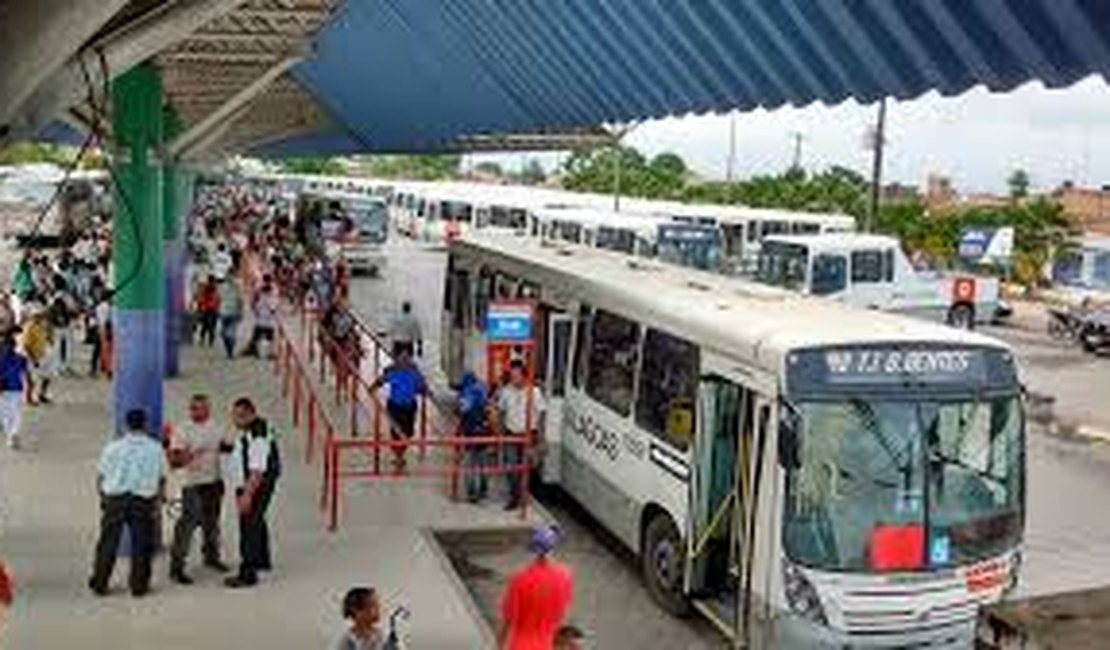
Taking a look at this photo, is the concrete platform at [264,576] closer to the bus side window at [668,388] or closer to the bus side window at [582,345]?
the bus side window at [582,345]

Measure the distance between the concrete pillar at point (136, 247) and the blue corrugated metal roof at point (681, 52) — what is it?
3.96 metres

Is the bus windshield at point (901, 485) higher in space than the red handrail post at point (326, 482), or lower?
higher

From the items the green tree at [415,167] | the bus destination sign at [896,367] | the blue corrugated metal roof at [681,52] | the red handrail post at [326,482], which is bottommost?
the red handrail post at [326,482]

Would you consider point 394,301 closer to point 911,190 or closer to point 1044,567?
point 1044,567

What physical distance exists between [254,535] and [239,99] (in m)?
13.9

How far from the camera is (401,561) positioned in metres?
14.5

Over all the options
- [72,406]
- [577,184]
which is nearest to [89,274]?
[72,406]

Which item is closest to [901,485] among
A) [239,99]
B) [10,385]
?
[10,385]

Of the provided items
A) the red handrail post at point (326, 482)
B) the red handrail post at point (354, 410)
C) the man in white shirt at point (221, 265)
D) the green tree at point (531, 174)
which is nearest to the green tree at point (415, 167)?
the green tree at point (531, 174)

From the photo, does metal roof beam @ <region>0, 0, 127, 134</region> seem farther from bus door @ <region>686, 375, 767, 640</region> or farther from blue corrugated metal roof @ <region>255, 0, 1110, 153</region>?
bus door @ <region>686, 375, 767, 640</region>

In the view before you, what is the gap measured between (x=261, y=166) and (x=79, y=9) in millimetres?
164713

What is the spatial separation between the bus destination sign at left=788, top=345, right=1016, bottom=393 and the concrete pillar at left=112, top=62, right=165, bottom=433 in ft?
24.5

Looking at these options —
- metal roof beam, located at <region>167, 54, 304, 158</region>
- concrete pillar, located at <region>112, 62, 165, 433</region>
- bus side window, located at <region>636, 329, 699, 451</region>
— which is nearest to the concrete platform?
concrete pillar, located at <region>112, 62, 165, 433</region>

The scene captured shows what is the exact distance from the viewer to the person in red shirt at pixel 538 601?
9641mm
